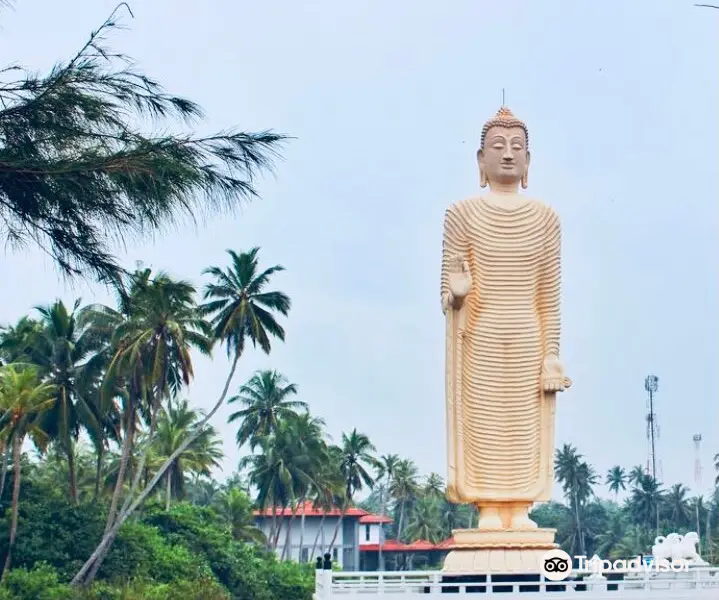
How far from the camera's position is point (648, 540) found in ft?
186

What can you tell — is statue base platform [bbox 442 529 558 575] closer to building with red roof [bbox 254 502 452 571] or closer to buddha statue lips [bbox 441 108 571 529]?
buddha statue lips [bbox 441 108 571 529]

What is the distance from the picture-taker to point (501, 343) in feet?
67.7

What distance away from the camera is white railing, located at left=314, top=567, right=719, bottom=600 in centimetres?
1805

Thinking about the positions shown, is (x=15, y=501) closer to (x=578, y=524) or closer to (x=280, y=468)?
(x=280, y=468)

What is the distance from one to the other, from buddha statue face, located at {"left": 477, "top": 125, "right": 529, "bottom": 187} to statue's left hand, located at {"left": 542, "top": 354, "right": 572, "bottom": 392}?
3094 mm

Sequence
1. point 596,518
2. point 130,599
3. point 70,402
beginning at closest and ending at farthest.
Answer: point 130,599, point 70,402, point 596,518

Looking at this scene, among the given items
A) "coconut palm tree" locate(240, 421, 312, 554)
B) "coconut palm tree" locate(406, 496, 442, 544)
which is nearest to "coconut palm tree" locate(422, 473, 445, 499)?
"coconut palm tree" locate(406, 496, 442, 544)

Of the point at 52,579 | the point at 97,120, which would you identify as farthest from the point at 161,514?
the point at 97,120

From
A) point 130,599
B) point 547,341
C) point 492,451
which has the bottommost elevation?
point 130,599

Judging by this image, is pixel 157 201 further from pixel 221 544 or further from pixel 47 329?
pixel 221 544

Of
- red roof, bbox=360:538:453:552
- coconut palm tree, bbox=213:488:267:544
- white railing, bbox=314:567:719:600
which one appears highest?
coconut palm tree, bbox=213:488:267:544

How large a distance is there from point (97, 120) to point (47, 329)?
83.2ft

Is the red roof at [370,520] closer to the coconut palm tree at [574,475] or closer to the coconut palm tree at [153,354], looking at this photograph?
the coconut palm tree at [574,475]

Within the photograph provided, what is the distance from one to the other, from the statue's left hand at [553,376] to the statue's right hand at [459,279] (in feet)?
6.00
